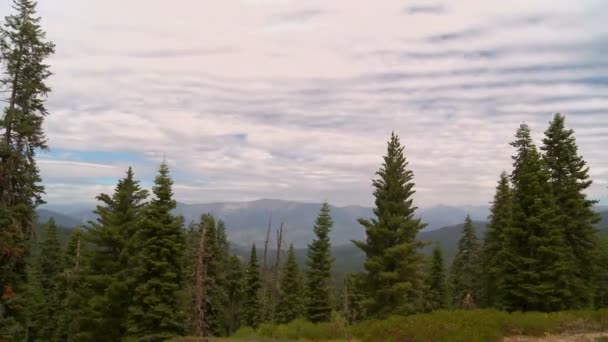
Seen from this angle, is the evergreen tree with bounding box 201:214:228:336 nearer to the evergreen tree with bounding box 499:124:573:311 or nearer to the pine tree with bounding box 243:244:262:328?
the pine tree with bounding box 243:244:262:328

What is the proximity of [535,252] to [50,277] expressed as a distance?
5365 centimetres

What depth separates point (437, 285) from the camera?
58.2m

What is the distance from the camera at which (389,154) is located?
33.3 metres

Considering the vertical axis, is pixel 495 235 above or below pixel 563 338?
above

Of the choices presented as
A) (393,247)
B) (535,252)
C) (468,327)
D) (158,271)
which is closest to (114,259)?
(158,271)

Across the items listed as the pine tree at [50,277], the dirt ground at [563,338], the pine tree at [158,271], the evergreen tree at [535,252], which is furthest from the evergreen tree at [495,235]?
the pine tree at [50,277]

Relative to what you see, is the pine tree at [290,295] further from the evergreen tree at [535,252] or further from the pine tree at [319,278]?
the evergreen tree at [535,252]

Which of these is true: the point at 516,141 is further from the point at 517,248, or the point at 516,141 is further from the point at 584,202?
the point at 517,248

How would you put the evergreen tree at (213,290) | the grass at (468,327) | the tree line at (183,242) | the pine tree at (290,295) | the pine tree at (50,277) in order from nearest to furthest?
the grass at (468,327)
the tree line at (183,242)
the evergreen tree at (213,290)
the pine tree at (50,277)
the pine tree at (290,295)

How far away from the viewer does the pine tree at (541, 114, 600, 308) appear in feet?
111

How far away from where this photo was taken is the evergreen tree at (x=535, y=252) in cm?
3020

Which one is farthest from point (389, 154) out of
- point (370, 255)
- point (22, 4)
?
point (22, 4)

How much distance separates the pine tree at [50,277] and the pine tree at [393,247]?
120 ft

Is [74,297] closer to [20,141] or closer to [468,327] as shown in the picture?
[20,141]
